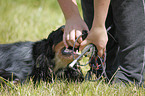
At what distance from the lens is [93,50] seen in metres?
2.05

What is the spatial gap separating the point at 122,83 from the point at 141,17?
775 millimetres

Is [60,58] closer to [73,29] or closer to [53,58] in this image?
[53,58]

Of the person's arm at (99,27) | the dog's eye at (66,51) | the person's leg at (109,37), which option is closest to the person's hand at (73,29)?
the person's arm at (99,27)

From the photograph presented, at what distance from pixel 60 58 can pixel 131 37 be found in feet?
3.01

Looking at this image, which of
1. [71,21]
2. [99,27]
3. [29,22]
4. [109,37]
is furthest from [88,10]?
[29,22]

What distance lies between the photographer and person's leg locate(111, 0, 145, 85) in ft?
7.67

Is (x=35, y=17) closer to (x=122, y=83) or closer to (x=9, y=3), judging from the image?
(x=9, y=3)

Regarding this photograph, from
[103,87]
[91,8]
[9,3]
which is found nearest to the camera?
[103,87]

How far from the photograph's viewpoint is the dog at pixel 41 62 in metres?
2.65

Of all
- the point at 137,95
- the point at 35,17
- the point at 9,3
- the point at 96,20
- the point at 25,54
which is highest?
the point at 9,3

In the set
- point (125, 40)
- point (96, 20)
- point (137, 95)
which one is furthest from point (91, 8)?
point (137, 95)

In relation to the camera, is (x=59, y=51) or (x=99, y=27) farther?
(x=59, y=51)

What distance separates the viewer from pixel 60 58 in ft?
8.79

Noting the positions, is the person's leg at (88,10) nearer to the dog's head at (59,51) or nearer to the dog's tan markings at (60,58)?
the dog's head at (59,51)
